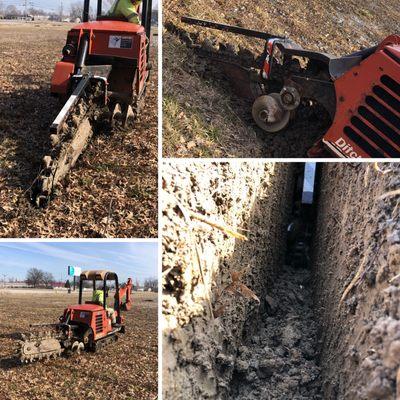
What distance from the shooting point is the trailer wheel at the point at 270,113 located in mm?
6047

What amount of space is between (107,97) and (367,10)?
9897 mm

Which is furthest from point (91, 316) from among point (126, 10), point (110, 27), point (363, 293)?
point (126, 10)

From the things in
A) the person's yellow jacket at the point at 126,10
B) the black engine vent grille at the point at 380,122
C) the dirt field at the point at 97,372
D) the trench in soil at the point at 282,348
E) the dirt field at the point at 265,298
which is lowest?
the dirt field at the point at 97,372

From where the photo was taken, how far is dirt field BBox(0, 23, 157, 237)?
16.2 feet

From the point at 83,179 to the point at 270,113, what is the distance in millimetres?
2416

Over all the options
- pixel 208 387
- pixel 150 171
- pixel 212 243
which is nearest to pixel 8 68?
pixel 150 171

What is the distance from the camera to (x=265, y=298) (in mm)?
5785

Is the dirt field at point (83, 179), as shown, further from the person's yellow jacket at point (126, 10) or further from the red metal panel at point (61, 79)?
the person's yellow jacket at point (126, 10)

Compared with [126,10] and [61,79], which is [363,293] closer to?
[61,79]

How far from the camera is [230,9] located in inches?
329

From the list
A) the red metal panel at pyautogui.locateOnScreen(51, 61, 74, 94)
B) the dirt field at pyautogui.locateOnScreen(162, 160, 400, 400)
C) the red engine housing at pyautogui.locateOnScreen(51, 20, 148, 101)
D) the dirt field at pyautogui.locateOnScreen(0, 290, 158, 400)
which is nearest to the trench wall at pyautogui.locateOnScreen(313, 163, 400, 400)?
the dirt field at pyautogui.locateOnScreen(162, 160, 400, 400)

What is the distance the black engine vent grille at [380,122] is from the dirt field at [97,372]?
281cm

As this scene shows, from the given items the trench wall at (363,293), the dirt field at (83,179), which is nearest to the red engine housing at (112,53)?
the dirt field at (83,179)

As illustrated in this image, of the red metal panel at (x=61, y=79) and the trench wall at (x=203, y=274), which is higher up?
the red metal panel at (x=61, y=79)
